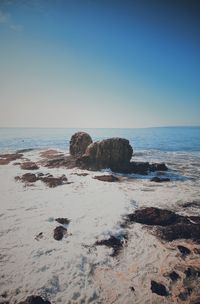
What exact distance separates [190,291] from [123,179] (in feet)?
46.2

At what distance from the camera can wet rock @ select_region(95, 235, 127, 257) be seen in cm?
947

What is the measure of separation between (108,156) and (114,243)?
1601 cm

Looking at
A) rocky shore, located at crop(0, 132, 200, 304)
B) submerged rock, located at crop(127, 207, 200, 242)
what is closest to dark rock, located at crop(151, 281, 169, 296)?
rocky shore, located at crop(0, 132, 200, 304)

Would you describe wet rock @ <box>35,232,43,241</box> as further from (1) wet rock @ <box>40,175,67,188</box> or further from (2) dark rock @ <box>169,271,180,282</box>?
(1) wet rock @ <box>40,175,67,188</box>

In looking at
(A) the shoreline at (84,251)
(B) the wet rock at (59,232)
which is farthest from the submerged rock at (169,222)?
(B) the wet rock at (59,232)

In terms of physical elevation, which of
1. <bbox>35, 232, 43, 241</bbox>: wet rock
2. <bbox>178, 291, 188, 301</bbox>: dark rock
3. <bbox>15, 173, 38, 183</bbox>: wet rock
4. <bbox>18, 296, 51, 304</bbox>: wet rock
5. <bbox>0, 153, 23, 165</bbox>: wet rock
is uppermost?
<bbox>178, 291, 188, 301</bbox>: dark rock

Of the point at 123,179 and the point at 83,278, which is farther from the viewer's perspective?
the point at 123,179

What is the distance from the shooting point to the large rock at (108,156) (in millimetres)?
25391

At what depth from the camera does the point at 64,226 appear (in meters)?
11.3

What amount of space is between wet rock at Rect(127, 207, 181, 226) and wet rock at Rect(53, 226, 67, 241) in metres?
3.59

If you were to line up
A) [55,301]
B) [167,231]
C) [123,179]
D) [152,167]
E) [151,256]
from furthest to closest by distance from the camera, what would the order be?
[152,167]
[123,179]
[167,231]
[151,256]
[55,301]

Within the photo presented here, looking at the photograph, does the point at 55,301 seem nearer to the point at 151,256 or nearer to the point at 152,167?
the point at 151,256

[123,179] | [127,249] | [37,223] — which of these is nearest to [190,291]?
[127,249]

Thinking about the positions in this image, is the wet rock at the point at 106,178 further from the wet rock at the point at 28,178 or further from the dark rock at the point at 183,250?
the dark rock at the point at 183,250
